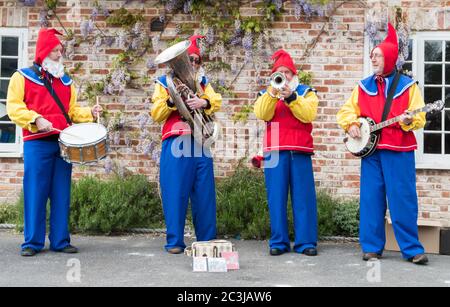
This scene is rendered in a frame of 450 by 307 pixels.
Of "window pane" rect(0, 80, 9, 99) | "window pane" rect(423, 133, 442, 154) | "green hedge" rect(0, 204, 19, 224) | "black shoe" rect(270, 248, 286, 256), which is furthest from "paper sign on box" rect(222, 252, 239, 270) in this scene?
"window pane" rect(0, 80, 9, 99)

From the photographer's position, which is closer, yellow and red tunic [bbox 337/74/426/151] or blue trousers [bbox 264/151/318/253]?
yellow and red tunic [bbox 337/74/426/151]

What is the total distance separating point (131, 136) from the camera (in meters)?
9.52

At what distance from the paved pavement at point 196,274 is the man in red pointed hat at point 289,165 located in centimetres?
20

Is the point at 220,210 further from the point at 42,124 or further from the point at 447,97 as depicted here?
the point at 447,97

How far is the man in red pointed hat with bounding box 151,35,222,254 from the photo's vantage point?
7.49m

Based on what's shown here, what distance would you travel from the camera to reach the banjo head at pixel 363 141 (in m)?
7.07

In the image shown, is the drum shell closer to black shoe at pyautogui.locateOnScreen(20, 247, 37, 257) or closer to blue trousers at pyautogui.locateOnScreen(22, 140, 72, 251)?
blue trousers at pyautogui.locateOnScreen(22, 140, 72, 251)

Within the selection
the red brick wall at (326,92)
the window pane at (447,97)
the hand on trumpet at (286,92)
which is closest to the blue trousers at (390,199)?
the hand on trumpet at (286,92)

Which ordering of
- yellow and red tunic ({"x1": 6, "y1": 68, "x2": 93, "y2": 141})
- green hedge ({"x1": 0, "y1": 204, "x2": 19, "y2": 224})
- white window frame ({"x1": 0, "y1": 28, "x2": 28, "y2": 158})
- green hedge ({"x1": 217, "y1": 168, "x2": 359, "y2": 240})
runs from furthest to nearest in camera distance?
white window frame ({"x1": 0, "y1": 28, "x2": 28, "y2": 158}) < green hedge ({"x1": 0, "y1": 204, "x2": 19, "y2": 224}) < green hedge ({"x1": 217, "y1": 168, "x2": 359, "y2": 240}) < yellow and red tunic ({"x1": 6, "y1": 68, "x2": 93, "y2": 141})

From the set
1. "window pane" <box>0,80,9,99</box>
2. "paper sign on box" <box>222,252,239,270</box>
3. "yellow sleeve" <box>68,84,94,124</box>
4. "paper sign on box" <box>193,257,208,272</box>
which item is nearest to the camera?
"paper sign on box" <box>193,257,208,272</box>

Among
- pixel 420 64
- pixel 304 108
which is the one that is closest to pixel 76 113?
pixel 304 108

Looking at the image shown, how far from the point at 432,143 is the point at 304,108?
2567mm

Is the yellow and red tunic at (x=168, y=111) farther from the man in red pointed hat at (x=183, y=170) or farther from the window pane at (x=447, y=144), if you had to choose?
the window pane at (x=447, y=144)

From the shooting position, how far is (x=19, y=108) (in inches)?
283
